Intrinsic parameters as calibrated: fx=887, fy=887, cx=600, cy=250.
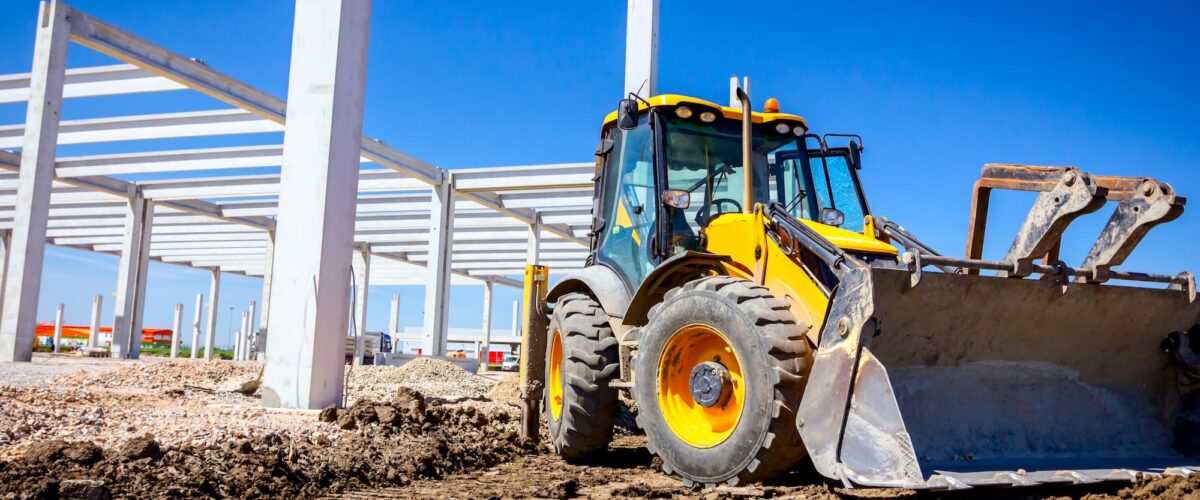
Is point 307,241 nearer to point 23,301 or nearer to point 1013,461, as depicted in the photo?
point 1013,461

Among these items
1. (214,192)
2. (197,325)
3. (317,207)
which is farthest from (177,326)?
(317,207)

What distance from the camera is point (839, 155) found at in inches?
255

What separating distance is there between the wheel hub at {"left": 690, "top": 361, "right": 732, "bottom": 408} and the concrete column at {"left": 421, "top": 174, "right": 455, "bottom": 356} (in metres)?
15.6

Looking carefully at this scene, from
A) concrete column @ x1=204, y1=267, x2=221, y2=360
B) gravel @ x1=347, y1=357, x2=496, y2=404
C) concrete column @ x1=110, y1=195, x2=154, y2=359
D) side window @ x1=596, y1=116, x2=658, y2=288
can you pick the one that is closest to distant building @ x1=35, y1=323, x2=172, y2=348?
concrete column @ x1=204, y1=267, x2=221, y2=360

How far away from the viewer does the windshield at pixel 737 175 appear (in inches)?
234

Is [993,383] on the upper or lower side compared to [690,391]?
upper

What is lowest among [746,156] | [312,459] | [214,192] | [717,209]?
[312,459]

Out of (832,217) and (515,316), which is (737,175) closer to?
(832,217)

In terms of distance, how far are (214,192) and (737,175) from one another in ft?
65.1

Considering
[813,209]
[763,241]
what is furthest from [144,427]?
[813,209]

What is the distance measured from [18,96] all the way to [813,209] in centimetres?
1569

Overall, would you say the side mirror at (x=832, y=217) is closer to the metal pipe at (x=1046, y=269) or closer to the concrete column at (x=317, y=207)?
the metal pipe at (x=1046, y=269)

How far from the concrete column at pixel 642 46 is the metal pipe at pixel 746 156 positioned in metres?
5.19

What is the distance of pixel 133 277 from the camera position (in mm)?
23500
